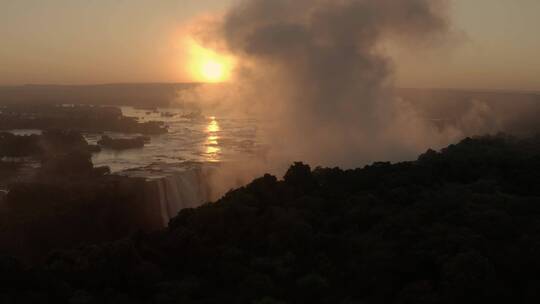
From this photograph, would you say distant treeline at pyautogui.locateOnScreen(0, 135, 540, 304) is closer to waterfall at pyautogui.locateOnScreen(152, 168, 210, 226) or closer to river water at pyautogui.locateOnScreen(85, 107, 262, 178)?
waterfall at pyautogui.locateOnScreen(152, 168, 210, 226)

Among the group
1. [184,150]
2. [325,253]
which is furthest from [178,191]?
[325,253]

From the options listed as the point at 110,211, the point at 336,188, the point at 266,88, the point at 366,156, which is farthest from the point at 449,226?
the point at 266,88

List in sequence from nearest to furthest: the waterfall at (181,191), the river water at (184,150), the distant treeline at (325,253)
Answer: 1. the distant treeline at (325,253)
2. the waterfall at (181,191)
3. the river water at (184,150)

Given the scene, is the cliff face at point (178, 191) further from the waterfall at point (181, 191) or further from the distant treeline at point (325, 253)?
the distant treeline at point (325, 253)

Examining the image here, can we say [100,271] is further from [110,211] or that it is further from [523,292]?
[110,211]

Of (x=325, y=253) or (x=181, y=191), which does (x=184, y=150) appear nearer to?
(x=181, y=191)

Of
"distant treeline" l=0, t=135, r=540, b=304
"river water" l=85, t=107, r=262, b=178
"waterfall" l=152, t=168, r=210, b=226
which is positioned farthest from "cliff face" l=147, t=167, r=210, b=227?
"distant treeline" l=0, t=135, r=540, b=304

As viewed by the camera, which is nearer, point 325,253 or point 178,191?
point 325,253

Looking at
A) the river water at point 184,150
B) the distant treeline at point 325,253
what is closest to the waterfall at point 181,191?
the river water at point 184,150
